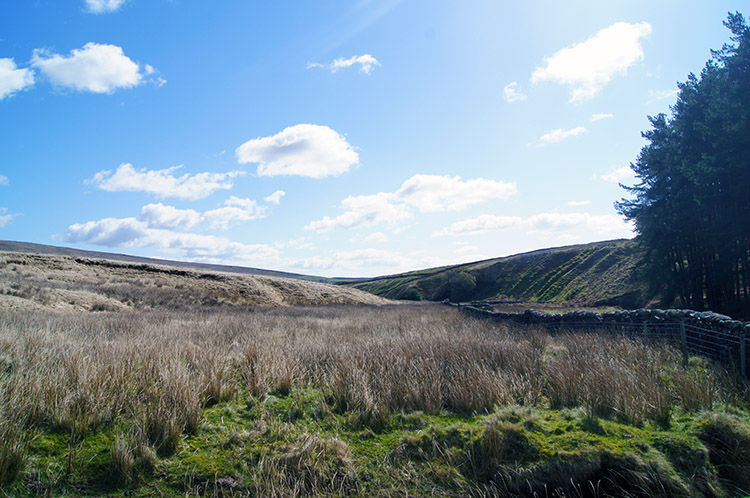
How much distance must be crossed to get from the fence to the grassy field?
1.10m

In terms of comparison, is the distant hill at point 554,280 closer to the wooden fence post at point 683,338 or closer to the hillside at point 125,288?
the hillside at point 125,288

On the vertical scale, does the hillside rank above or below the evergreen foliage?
below

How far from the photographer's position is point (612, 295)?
151 feet

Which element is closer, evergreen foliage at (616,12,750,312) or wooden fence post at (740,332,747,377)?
wooden fence post at (740,332,747,377)

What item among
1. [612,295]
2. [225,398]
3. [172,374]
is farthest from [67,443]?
[612,295]

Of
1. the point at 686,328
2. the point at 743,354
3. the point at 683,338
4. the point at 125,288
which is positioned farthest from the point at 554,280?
the point at 743,354

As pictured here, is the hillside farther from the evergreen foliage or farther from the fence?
the evergreen foliage

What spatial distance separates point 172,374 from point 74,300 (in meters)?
18.9

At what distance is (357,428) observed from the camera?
450 cm

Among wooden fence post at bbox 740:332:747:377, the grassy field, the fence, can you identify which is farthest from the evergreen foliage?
the grassy field

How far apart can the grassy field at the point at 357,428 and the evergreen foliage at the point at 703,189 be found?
58.3ft

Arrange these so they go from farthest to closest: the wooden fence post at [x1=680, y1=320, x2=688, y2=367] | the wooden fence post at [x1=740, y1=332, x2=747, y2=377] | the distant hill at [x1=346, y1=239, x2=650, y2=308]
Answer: the distant hill at [x1=346, y1=239, x2=650, y2=308] < the wooden fence post at [x1=680, y1=320, x2=688, y2=367] < the wooden fence post at [x1=740, y1=332, x2=747, y2=377]

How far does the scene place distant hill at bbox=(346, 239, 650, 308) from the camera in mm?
48969

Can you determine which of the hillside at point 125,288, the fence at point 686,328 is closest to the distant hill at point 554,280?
the hillside at point 125,288
